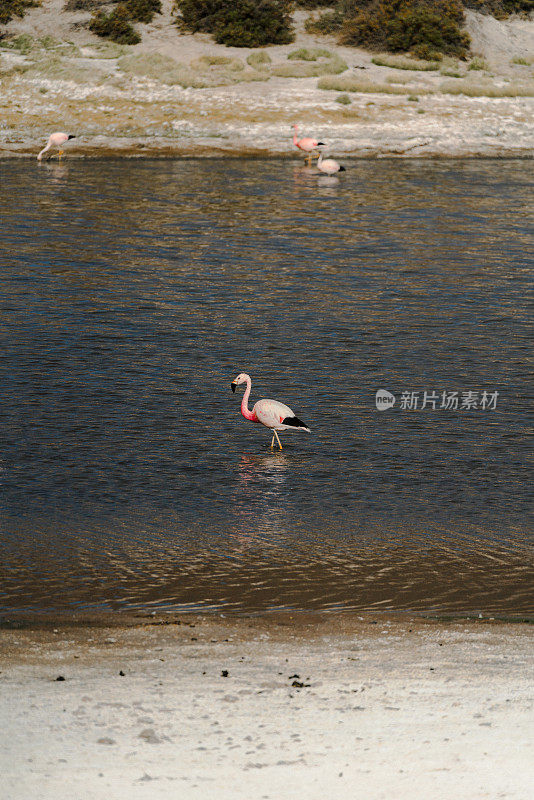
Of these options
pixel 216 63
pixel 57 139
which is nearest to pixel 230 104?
pixel 216 63

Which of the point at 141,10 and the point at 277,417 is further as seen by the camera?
the point at 141,10

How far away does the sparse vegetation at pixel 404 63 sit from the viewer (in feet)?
132

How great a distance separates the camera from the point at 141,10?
42.8 meters

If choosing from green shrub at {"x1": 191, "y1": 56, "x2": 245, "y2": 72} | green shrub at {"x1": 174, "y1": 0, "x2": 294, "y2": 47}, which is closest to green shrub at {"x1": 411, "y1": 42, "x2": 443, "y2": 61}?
green shrub at {"x1": 174, "y1": 0, "x2": 294, "y2": 47}

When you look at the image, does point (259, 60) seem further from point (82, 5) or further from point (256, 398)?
point (256, 398)

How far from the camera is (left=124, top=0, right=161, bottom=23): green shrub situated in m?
42.6

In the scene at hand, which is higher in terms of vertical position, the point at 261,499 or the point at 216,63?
the point at 216,63

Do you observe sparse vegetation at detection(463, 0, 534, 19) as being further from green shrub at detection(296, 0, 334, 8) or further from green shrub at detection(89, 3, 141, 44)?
green shrub at detection(89, 3, 141, 44)

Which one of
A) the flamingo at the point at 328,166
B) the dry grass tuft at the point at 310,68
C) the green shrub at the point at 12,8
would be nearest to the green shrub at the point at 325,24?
the dry grass tuft at the point at 310,68

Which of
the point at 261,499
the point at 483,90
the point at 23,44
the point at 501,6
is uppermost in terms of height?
the point at 501,6

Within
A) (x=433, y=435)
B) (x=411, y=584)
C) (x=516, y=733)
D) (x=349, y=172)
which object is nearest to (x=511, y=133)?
(x=349, y=172)

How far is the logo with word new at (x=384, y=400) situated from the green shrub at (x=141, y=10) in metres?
32.4

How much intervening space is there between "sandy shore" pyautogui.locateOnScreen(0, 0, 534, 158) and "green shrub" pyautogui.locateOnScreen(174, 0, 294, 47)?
1.29 m

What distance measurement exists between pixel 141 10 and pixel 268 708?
40.1 metres
